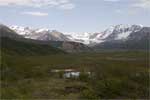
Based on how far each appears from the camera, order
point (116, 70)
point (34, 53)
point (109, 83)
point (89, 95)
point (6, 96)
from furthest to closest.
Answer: point (34, 53) → point (116, 70) → point (109, 83) → point (89, 95) → point (6, 96)

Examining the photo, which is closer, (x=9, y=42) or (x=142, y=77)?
(x=142, y=77)

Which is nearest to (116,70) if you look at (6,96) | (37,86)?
(37,86)

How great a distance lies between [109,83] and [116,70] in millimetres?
10484

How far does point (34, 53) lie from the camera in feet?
557

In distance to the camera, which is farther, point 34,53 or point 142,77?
point 34,53

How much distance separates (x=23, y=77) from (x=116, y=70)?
10933 mm

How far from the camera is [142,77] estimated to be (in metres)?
38.7

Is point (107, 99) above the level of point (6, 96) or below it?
below

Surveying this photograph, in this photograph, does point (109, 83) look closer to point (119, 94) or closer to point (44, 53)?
point (119, 94)

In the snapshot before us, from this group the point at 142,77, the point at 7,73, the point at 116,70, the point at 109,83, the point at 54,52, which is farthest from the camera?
the point at 54,52

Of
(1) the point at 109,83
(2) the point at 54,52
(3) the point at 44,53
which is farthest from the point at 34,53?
(1) the point at 109,83

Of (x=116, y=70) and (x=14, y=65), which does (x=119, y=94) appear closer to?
(x=116, y=70)

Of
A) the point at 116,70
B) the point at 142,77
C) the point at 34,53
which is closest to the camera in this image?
the point at 142,77

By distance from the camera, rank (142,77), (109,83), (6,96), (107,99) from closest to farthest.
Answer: (6,96), (107,99), (109,83), (142,77)
